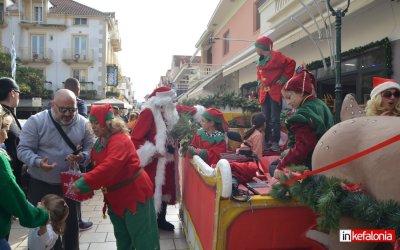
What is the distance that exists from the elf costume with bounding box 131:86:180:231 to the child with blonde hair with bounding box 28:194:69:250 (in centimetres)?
179

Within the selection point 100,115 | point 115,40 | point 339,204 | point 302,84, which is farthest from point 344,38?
point 115,40

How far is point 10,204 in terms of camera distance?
A: 2070mm

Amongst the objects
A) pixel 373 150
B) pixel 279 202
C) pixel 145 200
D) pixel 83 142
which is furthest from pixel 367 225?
pixel 83 142

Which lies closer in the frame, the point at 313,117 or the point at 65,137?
the point at 313,117

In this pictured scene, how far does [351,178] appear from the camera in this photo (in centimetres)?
199

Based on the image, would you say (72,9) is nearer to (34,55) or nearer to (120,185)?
(34,55)

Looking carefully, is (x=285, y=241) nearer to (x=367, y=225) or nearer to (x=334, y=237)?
(x=334, y=237)

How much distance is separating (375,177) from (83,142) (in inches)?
107

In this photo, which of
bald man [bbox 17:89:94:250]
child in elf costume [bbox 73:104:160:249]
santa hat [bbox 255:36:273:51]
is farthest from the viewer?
santa hat [bbox 255:36:273:51]

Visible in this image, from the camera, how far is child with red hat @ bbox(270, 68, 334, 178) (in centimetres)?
258

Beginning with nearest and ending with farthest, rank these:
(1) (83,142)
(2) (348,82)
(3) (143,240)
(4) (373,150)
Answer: (4) (373,150), (3) (143,240), (1) (83,142), (2) (348,82)

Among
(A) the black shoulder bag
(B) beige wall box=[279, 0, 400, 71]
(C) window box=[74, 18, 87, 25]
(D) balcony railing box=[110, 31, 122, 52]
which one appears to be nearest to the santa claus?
(A) the black shoulder bag

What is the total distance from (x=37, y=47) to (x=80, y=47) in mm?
4392

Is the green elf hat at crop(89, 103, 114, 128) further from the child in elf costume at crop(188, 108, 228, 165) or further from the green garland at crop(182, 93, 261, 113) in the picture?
the green garland at crop(182, 93, 261, 113)
